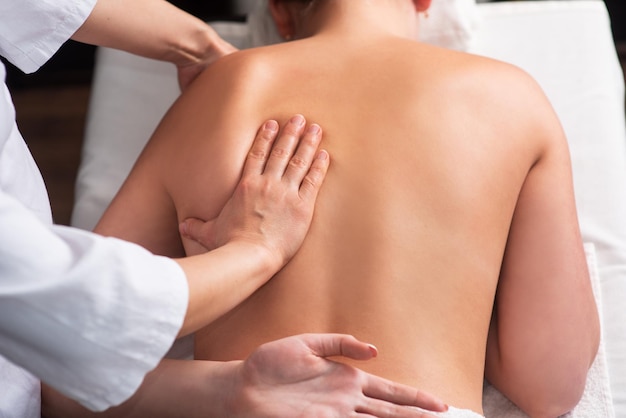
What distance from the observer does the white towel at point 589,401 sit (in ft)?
4.25

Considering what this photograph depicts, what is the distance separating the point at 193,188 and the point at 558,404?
0.64 metres

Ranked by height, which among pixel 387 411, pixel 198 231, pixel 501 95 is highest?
pixel 501 95

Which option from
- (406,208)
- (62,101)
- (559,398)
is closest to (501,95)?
(406,208)

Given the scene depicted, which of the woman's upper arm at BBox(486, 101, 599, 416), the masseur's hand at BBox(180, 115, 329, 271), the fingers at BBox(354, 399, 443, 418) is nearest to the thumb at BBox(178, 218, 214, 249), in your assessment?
the masseur's hand at BBox(180, 115, 329, 271)

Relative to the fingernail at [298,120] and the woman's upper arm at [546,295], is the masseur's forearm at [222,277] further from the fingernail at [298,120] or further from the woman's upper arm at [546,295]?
the woman's upper arm at [546,295]

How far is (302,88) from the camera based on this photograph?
1225mm

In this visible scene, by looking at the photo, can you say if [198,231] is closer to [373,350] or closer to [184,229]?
[184,229]

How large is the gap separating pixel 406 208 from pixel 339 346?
215 mm

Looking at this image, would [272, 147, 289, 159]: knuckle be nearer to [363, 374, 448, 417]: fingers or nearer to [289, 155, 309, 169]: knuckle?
[289, 155, 309, 169]: knuckle

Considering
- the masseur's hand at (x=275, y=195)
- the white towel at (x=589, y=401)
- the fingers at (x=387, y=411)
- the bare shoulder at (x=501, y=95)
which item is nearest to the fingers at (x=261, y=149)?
the masseur's hand at (x=275, y=195)

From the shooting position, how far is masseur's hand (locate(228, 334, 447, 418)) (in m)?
1.03

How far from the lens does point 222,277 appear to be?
1.01 metres

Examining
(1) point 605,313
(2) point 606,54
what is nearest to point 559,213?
(1) point 605,313

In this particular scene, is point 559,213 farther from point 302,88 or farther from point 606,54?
point 606,54
